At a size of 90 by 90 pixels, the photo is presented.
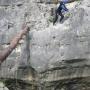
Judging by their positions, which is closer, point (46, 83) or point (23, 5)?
point (46, 83)

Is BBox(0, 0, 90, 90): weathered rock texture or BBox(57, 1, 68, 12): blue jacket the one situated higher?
BBox(57, 1, 68, 12): blue jacket

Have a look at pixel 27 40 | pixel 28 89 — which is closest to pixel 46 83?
pixel 28 89

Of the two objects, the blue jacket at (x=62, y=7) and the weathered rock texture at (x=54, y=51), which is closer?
the weathered rock texture at (x=54, y=51)

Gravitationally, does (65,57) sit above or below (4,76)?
above

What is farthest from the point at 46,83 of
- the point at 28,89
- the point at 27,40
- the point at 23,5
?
the point at 23,5

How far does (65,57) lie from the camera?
6789 millimetres

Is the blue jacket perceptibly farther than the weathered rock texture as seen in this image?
Yes

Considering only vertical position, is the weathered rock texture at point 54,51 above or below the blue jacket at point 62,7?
below

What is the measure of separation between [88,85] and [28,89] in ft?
4.17

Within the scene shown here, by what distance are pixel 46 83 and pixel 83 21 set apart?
143 cm

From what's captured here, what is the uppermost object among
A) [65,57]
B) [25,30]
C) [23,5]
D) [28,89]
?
[23,5]

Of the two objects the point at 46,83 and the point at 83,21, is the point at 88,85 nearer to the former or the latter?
the point at 46,83

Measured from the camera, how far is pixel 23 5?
298 inches

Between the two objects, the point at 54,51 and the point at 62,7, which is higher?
the point at 62,7
